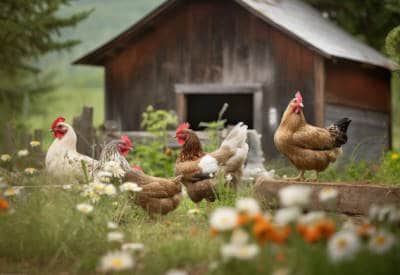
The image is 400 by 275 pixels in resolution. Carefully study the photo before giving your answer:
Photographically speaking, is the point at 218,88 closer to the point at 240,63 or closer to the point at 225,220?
the point at 240,63

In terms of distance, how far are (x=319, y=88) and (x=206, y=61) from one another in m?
2.57

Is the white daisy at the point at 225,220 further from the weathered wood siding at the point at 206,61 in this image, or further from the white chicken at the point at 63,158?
the weathered wood siding at the point at 206,61

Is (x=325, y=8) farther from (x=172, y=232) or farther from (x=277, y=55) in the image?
(x=172, y=232)

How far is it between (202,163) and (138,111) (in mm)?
7959

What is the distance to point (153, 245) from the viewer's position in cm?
614

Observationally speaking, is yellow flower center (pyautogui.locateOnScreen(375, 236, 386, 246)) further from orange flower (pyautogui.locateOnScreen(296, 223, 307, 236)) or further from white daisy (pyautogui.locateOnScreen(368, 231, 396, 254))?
orange flower (pyautogui.locateOnScreen(296, 223, 307, 236))

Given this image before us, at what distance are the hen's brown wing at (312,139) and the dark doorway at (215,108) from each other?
10993 millimetres

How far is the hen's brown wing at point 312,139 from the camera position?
27.6 feet

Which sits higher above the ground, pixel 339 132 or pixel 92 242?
pixel 339 132

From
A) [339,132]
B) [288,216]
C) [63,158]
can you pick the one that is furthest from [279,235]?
[63,158]

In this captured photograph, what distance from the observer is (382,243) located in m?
4.04

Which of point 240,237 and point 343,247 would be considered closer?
point 343,247

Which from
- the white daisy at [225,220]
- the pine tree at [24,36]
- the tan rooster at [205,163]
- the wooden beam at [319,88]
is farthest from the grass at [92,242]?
the pine tree at [24,36]

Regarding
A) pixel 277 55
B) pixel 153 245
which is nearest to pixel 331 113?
pixel 277 55
